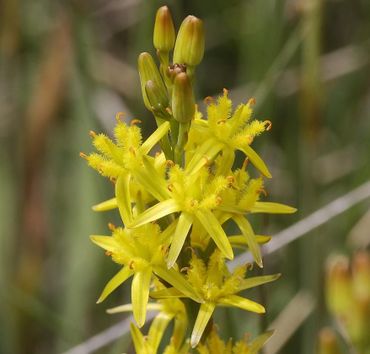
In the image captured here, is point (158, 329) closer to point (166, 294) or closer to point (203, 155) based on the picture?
point (166, 294)

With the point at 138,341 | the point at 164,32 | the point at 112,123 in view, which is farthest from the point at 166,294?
the point at 112,123

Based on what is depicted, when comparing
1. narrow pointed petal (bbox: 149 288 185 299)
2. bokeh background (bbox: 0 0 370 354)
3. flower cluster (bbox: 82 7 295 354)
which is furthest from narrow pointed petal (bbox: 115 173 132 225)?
bokeh background (bbox: 0 0 370 354)

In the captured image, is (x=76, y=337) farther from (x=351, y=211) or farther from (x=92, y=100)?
(x=351, y=211)

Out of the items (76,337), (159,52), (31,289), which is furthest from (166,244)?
(31,289)

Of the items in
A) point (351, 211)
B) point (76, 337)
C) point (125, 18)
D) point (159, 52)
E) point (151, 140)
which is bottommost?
Answer: point (76, 337)

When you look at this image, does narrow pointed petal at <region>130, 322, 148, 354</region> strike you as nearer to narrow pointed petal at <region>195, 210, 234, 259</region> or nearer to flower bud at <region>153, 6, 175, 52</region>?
narrow pointed petal at <region>195, 210, 234, 259</region>
